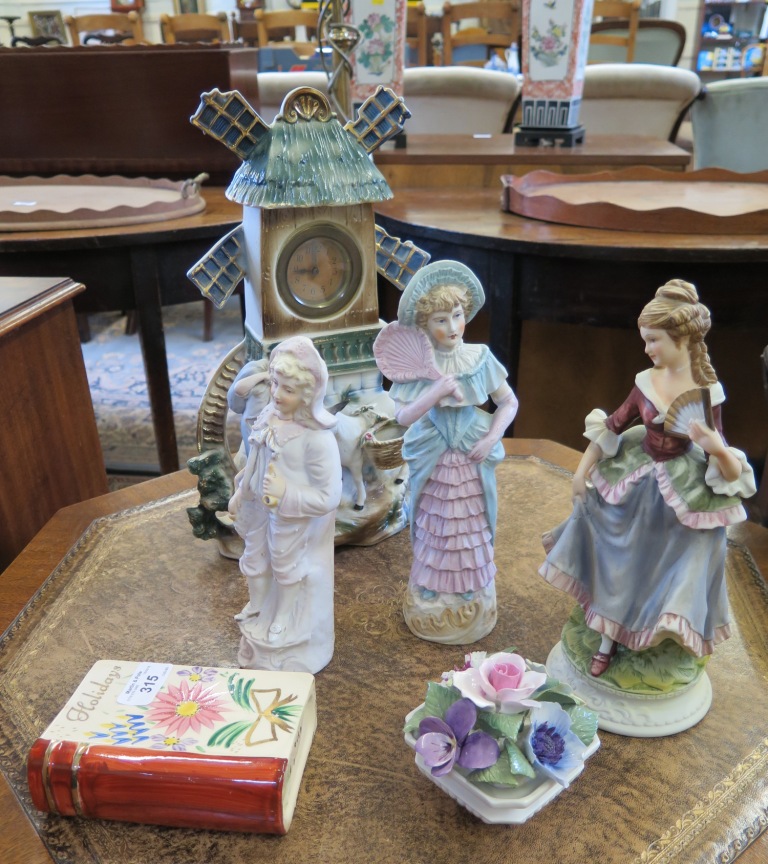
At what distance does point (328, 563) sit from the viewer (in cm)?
104

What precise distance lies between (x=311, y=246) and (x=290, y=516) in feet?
1.47

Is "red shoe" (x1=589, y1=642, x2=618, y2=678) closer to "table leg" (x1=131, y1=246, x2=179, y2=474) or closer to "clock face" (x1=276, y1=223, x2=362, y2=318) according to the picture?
"clock face" (x1=276, y1=223, x2=362, y2=318)

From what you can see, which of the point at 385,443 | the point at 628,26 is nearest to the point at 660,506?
the point at 385,443

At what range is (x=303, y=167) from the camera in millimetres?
1136

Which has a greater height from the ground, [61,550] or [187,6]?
[187,6]

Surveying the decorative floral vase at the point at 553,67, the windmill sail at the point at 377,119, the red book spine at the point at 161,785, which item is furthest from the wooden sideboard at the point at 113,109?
the red book spine at the point at 161,785

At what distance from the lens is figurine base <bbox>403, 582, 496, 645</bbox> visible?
43.1 inches

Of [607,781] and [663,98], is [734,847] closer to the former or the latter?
[607,781]

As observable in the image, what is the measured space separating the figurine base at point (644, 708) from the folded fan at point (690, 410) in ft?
1.09

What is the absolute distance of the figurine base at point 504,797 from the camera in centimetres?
82

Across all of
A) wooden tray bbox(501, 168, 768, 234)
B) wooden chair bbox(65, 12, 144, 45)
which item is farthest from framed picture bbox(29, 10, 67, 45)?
wooden tray bbox(501, 168, 768, 234)

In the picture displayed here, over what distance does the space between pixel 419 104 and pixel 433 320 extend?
2.61 meters

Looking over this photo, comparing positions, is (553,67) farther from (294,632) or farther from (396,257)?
Answer: (294,632)

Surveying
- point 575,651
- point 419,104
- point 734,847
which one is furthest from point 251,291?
point 419,104
